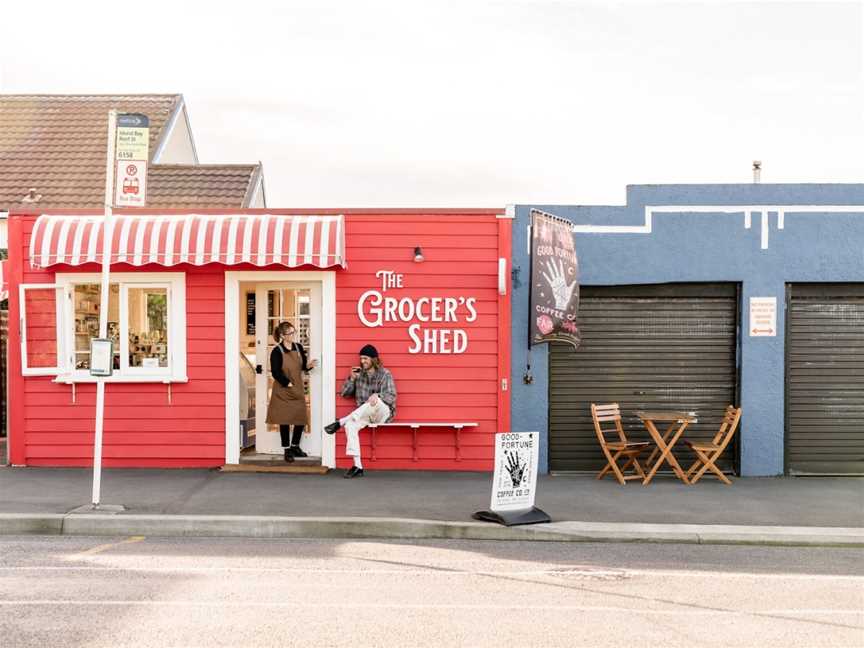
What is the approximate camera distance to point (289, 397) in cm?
1183

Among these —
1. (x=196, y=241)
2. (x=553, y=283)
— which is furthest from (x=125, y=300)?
(x=553, y=283)

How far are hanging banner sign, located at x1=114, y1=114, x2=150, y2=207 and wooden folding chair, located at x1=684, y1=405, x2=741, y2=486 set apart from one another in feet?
23.5

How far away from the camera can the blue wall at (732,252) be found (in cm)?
1205

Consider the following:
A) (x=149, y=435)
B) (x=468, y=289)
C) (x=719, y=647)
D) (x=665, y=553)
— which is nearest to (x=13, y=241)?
(x=149, y=435)

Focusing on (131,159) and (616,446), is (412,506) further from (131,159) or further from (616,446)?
(131,159)

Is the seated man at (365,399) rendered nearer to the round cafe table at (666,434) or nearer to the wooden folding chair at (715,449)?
the round cafe table at (666,434)

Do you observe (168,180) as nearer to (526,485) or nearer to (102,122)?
(102,122)

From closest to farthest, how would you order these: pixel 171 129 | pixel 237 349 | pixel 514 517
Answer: pixel 514 517 → pixel 237 349 → pixel 171 129

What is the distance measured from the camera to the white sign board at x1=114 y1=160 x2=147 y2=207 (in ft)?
30.1

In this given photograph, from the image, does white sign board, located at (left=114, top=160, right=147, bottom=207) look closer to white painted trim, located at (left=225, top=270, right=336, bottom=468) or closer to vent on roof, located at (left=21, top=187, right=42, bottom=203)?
white painted trim, located at (left=225, top=270, right=336, bottom=468)

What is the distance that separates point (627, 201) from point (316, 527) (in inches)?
242

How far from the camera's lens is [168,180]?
62.1 ft

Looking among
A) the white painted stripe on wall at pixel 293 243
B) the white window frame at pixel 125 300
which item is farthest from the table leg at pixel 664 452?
the white window frame at pixel 125 300

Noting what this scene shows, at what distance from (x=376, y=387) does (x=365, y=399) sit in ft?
0.71
